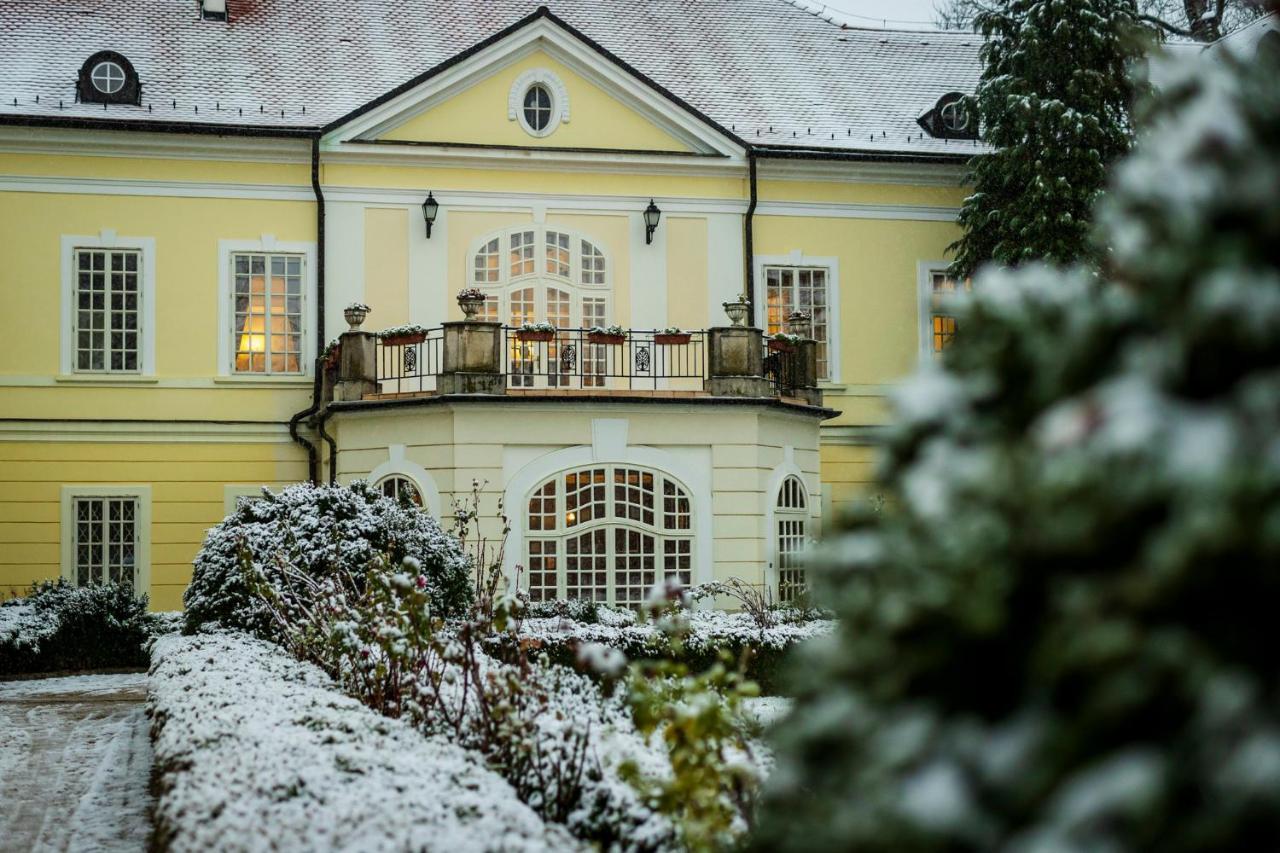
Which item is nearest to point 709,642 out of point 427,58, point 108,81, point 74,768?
point 74,768

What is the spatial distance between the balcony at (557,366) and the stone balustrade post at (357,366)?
0.04 ft

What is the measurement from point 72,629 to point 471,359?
6070mm

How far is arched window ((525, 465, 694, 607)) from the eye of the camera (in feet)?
57.3

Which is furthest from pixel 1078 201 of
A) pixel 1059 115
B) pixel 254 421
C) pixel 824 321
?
pixel 254 421

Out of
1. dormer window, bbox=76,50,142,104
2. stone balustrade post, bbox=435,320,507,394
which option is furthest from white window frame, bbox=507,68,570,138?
dormer window, bbox=76,50,142,104

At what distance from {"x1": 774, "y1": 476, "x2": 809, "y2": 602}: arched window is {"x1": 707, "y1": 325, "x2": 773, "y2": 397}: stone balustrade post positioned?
4.94ft

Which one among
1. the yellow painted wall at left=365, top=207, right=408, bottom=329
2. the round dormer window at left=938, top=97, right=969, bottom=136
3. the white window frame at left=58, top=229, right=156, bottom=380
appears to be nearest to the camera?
the white window frame at left=58, top=229, right=156, bottom=380

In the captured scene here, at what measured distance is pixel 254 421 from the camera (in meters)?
20.4

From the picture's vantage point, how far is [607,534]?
1759cm

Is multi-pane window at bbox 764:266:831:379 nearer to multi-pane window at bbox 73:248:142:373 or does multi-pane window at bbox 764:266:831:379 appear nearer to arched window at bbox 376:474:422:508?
arched window at bbox 376:474:422:508

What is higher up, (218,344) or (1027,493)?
(218,344)

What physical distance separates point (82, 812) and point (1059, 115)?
16.2m

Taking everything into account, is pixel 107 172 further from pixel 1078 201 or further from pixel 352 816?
pixel 352 816

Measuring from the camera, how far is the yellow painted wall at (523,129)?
20.8 meters
